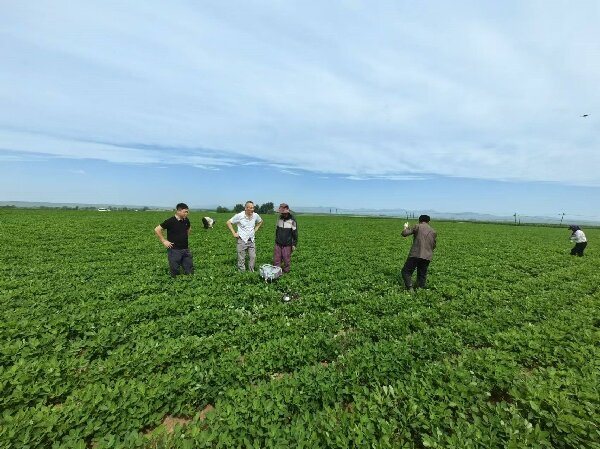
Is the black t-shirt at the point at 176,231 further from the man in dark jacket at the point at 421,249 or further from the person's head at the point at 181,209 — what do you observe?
the man in dark jacket at the point at 421,249

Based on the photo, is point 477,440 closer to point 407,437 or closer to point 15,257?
point 407,437

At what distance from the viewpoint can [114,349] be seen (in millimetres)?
5637

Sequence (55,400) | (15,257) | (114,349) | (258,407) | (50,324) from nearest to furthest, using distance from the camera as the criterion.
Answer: (258,407) < (55,400) < (114,349) < (50,324) < (15,257)

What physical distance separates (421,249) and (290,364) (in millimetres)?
6163

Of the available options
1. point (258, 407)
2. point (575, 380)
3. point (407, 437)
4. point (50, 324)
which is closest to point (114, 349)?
point (50, 324)

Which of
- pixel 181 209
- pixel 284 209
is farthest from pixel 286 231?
pixel 181 209

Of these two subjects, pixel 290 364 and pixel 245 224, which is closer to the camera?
pixel 290 364

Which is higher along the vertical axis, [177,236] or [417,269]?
[177,236]

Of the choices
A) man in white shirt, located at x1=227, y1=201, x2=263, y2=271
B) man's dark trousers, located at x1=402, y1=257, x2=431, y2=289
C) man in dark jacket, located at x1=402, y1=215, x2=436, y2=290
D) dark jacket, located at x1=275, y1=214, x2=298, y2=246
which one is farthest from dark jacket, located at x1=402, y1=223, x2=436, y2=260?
man in white shirt, located at x1=227, y1=201, x2=263, y2=271

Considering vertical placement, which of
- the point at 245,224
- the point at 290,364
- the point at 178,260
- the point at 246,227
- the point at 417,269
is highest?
the point at 245,224

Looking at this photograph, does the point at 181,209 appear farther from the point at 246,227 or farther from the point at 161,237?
the point at 246,227

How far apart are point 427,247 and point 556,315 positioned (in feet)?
12.1

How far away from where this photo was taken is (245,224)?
408 inches

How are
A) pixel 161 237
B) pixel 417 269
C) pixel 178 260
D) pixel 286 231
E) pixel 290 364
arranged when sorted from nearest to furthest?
1. pixel 290 364
2. pixel 161 237
3. pixel 178 260
4. pixel 417 269
5. pixel 286 231
